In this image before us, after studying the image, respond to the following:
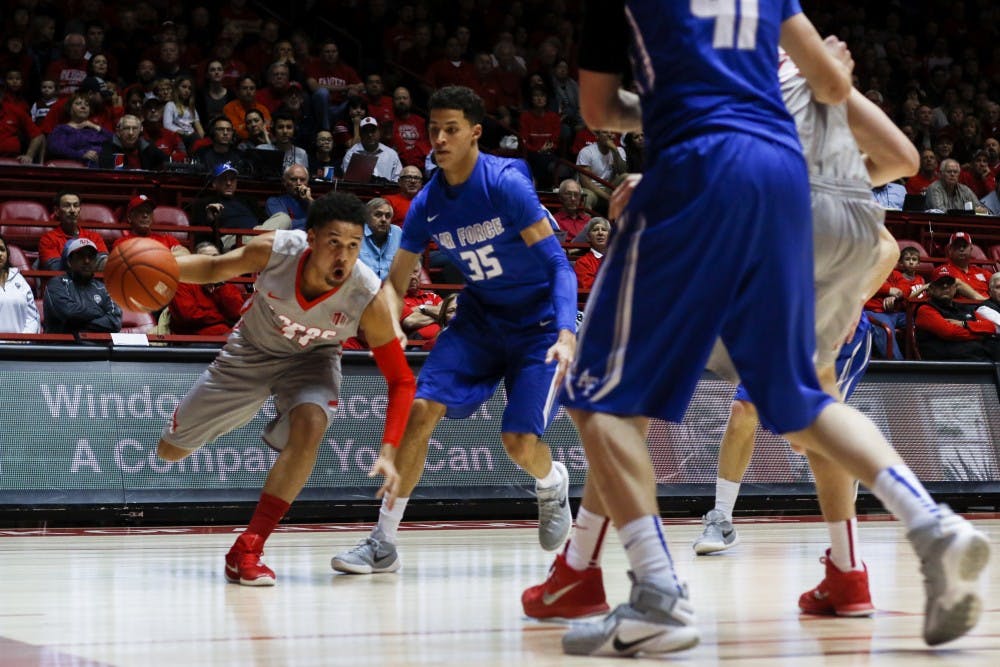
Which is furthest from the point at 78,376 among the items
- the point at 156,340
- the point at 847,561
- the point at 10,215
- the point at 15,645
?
the point at 847,561

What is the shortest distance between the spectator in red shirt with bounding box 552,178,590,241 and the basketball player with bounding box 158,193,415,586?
7.89 metres

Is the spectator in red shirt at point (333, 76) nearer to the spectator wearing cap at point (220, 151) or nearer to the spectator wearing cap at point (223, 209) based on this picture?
the spectator wearing cap at point (220, 151)

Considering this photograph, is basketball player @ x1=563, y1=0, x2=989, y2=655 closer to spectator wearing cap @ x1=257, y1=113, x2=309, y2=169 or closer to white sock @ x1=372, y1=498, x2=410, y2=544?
white sock @ x1=372, y1=498, x2=410, y2=544

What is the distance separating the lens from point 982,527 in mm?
8680

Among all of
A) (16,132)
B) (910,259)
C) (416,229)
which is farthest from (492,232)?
(16,132)

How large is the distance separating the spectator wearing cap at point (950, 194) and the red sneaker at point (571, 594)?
13.3m

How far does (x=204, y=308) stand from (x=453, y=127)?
16.8 ft

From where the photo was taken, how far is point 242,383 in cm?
600

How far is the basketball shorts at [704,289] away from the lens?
3252mm

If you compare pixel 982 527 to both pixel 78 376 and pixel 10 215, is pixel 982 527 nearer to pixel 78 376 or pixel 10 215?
pixel 78 376

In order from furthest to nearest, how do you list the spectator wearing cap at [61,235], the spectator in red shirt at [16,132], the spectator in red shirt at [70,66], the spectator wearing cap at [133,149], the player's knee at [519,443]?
the spectator in red shirt at [70,66], the spectator in red shirt at [16,132], the spectator wearing cap at [133,149], the spectator wearing cap at [61,235], the player's knee at [519,443]

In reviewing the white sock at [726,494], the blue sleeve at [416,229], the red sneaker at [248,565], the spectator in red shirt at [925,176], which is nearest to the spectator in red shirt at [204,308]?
the blue sleeve at [416,229]

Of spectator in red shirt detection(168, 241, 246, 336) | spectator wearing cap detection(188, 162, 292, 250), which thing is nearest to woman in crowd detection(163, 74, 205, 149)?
spectator wearing cap detection(188, 162, 292, 250)

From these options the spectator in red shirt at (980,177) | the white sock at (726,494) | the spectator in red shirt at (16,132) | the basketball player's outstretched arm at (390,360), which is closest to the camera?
the basketball player's outstretched arm at (390,360)
